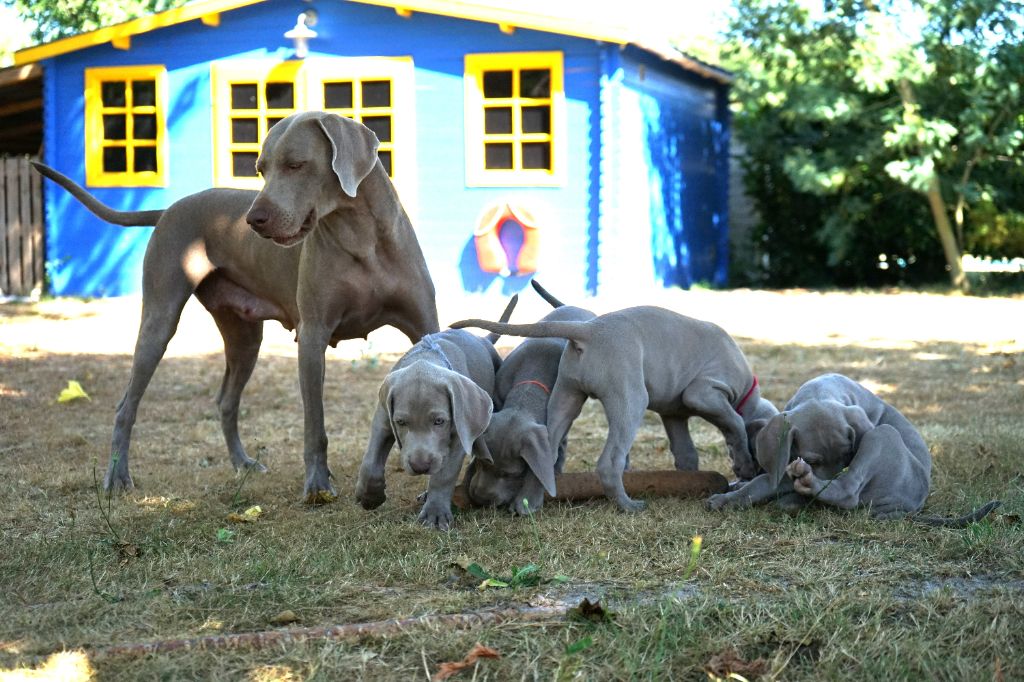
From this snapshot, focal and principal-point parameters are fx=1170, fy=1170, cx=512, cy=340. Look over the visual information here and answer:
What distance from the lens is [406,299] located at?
18.3 feet

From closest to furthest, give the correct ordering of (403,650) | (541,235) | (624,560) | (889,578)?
1. (403,650)
2. (889,578)
3. (624,560)
4. (541,235)

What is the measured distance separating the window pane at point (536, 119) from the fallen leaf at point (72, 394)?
8.89 metres

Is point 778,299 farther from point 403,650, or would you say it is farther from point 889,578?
point 403,650

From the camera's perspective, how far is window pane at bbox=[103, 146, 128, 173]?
676 inches

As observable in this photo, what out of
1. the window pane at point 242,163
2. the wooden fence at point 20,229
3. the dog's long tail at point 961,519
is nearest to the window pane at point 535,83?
the window pane at point 242,163

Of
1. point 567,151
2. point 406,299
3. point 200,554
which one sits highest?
point 567,151

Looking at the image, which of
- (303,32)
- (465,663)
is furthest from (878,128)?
(465,663)

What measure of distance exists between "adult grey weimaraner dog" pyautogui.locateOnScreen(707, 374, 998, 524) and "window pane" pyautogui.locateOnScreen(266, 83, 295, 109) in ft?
42.7

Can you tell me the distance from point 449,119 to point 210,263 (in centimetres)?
1049

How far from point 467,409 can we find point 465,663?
65.0 inches

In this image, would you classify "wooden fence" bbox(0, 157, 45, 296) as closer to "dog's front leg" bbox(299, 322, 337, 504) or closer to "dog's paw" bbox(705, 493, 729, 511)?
"dog's front leg" bbox(299, 322, 337, 504)

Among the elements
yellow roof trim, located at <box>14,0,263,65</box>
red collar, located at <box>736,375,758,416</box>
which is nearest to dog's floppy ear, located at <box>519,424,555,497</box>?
red collar, located at <box>736,375,758,416</box>

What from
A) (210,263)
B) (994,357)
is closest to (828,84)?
(994,357)

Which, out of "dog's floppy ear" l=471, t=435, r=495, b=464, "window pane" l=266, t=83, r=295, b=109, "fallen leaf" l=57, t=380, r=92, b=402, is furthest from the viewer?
"window pane" l=266, t=83, r=295, b=109
